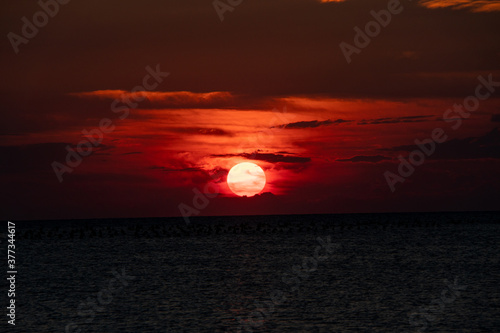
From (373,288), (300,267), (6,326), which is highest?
(300,267)

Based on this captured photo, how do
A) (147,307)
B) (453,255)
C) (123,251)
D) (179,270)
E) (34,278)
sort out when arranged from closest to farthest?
(147,307) → (34,278) → (179,270) → (453,255) → (123,251)

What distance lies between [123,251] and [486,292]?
51.3m

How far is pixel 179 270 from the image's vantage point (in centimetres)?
5388

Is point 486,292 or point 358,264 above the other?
point 358,264

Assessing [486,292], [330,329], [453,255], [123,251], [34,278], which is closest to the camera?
[330,329]

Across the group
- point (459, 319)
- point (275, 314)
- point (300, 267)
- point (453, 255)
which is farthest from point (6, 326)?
point (453, 255)

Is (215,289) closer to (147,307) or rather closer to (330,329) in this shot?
(147,307)

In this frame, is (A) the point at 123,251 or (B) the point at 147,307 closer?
(B) the point at 147,307

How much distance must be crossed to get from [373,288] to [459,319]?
10.6 m

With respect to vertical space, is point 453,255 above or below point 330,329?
above

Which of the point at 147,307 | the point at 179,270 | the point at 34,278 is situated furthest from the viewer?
the point at 179,270

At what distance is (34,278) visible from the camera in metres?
49.3

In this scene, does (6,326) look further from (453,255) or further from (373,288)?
(453,255)

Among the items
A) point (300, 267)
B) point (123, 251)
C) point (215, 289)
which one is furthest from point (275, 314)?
point (123, 251)
